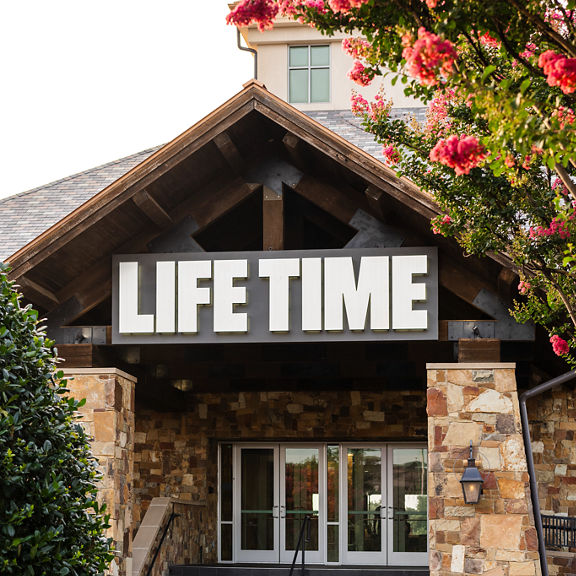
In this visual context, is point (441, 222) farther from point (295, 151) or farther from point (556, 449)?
point (556, 449)

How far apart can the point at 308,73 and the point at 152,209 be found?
9.68 m

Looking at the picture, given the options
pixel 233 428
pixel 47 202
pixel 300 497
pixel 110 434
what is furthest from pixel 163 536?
pixel 47 202

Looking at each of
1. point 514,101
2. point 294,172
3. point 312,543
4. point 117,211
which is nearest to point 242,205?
point 294,172

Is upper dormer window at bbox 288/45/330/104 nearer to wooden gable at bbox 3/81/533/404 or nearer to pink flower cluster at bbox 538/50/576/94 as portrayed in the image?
wooden gable at bbox 3/81/533/404

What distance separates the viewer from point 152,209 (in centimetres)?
1004

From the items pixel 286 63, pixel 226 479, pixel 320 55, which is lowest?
pixel 226 479

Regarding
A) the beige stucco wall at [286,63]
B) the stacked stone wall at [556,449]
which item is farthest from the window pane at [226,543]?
the beige stucco wall at [286,63]

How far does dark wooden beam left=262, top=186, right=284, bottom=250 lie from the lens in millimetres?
10078

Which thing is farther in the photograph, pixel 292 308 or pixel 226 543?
pixel 226 543

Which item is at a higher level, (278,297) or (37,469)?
(278,297)

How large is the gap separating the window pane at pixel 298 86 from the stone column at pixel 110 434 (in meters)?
9.93

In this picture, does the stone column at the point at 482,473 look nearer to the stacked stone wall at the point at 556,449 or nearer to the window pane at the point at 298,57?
the stacked stone wall at the point at 556,449

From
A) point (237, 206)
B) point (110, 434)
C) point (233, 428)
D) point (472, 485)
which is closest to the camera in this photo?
point (472, 485)

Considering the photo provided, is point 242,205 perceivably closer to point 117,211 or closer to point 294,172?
point 294,172
